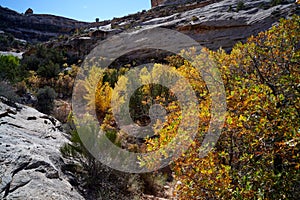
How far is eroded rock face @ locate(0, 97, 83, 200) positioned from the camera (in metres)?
3.18

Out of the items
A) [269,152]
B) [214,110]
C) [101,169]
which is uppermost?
[214,110]

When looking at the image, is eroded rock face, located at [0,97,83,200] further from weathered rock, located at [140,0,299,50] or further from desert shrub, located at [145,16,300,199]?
weathered rock, located at [140,0,299,50]

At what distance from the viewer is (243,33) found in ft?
55.7

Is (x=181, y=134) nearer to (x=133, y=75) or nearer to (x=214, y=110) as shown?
(x=214, y=110)

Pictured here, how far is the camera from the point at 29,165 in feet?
12.2

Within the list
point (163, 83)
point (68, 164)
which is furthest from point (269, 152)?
point (163, 83)

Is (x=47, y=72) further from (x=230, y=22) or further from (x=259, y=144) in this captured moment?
(x=259, y=144)

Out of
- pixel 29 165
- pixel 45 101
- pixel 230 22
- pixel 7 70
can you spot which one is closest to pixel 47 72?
pixel 7 70

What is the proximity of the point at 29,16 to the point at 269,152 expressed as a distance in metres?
57.6

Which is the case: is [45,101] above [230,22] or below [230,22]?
below

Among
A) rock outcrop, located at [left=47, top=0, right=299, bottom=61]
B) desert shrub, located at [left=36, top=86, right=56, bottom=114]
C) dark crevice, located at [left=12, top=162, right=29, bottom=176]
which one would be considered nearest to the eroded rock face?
dark crevice, located at [left=12, top=162, right=29, bottom=176]

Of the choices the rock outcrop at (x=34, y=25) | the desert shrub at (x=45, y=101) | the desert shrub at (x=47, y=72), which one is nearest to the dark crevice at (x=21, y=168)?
the desert shrub at (x=45, y=101)

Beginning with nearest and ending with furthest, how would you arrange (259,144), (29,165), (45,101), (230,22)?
(259,144)
(29,165)
(45,101)
(230,22)

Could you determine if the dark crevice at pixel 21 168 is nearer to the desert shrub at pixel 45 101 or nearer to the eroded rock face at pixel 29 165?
the eroded rock face at pixel 29 165
